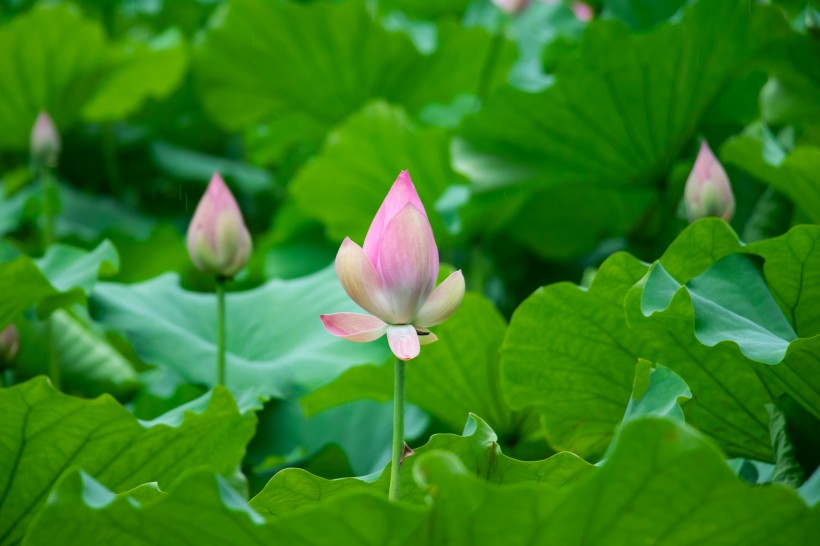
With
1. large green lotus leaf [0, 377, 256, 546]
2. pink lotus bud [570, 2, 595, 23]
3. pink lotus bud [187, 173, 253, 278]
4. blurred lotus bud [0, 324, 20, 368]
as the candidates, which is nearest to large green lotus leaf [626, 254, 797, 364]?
large green lotus leaf [0, 377, 256, 546]

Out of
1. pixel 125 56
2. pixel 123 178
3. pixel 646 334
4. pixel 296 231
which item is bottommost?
pixel 123 178

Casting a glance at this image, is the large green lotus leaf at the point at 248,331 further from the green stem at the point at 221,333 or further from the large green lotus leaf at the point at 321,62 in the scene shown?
the large green lotus leaf at the point at 321,62

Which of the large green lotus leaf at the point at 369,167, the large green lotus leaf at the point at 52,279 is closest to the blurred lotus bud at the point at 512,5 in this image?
the large green lotus leaf at the point at 369,167

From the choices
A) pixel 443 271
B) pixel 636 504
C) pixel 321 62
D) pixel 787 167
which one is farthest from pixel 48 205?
pixel 636 504

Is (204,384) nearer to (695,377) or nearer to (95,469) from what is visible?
(95,469)

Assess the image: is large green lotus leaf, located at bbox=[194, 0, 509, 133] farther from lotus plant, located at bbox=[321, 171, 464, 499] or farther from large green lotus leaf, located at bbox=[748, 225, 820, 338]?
lotus plant, located at bbox=[321, 171, 464, 499]

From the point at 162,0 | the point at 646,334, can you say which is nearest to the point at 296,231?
the point at 162,0
